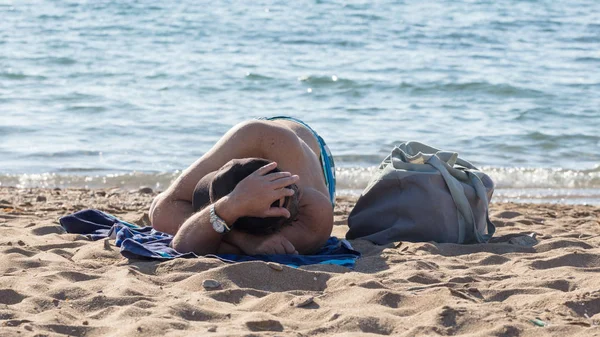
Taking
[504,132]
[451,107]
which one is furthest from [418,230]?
[451,107]

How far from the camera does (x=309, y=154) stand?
4125mm

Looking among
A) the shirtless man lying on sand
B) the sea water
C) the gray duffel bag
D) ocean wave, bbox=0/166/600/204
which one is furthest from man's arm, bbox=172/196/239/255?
the sea water

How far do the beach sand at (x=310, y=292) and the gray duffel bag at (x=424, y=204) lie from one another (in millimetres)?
167

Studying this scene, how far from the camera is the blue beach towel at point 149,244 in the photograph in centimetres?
368

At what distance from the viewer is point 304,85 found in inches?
477

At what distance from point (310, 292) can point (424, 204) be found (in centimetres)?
124

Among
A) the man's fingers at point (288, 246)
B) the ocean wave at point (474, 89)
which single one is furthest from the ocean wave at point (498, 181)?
the ocean wave at point (474, 89)

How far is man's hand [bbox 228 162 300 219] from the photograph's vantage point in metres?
3.48

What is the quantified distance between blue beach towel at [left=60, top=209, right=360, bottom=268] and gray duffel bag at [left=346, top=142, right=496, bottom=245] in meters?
0.32

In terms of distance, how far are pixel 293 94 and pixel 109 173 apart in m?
4.62

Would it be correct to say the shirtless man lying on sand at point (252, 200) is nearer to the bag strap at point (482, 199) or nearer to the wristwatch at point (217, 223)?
the wristwatch at point (217, 223)

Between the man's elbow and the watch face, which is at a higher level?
the watch face

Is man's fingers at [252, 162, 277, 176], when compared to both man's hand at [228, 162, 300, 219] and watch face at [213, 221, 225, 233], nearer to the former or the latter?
man's hand at [228, 162, 300, 219]

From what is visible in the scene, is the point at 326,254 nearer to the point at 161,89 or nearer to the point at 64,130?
the point at 64,130
